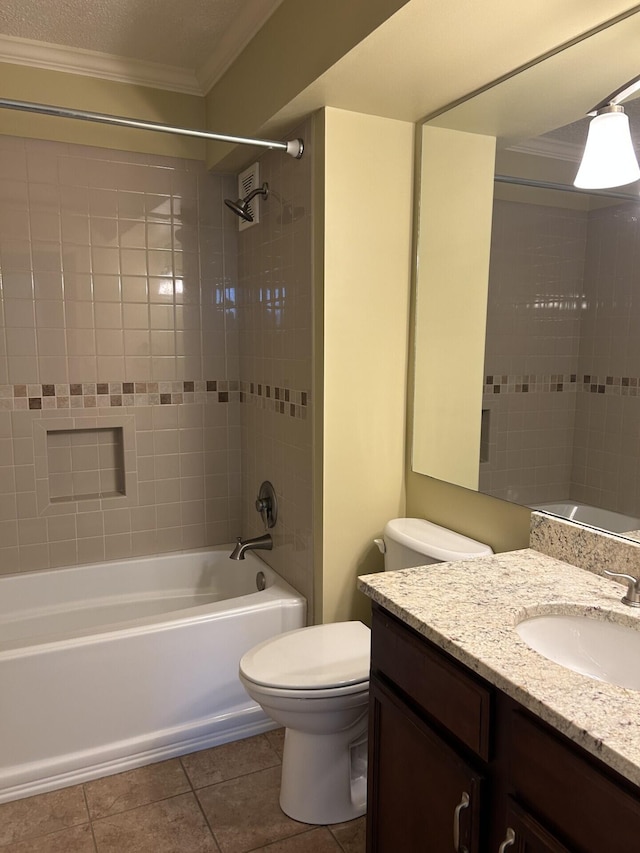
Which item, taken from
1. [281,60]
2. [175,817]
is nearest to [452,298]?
[281,60]

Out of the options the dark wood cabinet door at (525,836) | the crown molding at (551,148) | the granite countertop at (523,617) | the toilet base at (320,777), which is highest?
the crown molding at (551,148)

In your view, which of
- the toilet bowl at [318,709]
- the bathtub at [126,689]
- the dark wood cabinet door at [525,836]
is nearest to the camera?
the dark wood cabinet door at [525,836]

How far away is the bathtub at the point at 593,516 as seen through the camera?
4.84ft

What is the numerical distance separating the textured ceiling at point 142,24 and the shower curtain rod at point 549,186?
907 millimetres

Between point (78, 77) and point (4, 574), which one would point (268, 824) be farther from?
point (78, 77)

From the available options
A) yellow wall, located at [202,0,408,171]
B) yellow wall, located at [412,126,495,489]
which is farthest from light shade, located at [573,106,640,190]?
yellow wall, located at [202,0,408,171]

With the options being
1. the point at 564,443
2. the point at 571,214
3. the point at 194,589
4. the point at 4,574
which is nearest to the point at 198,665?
the point at 194,589

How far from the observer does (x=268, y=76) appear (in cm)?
205

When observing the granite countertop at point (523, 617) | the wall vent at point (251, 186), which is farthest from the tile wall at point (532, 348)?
the wall vent at point (251, 186)

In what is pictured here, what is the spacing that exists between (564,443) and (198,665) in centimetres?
144

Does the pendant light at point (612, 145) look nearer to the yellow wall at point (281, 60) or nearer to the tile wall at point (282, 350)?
the yellow wall at point (281, 60)

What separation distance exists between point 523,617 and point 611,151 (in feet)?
3.52

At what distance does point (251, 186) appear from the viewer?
2.59m

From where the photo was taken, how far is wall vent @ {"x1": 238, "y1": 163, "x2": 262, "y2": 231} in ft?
8.36
